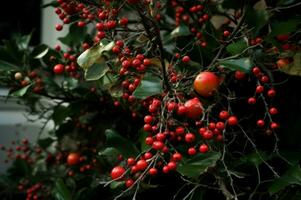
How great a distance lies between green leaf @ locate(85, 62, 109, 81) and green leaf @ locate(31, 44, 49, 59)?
0.25 m

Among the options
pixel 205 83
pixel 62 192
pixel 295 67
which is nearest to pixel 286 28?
pixel 295 67

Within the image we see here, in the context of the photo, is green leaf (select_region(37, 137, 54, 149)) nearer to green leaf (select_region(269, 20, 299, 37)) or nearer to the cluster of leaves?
the cluster of leaves

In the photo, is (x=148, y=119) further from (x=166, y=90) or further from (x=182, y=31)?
(x=182, y=31)

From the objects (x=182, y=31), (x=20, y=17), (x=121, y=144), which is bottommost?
(x=20, y=17)

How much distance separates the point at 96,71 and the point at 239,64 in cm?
23

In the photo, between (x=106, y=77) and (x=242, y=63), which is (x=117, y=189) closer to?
(x=106, y=77)

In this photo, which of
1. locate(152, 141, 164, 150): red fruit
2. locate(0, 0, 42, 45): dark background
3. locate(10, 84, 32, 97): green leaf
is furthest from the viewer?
locate(0, 0, 42, 45): dark background

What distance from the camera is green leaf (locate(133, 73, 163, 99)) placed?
65cm

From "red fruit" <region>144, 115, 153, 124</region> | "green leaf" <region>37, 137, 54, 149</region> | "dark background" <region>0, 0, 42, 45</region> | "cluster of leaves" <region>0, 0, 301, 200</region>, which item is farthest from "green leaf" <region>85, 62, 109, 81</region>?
Result: "dark background" <region>0, 0, 42, 45</region>

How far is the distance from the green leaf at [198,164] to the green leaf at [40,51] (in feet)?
1.39

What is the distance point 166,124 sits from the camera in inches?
24.9

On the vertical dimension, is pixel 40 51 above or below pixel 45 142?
above

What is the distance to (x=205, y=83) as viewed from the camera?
67 cm

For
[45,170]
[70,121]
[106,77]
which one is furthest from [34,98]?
[106,77]
